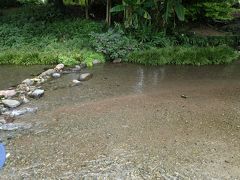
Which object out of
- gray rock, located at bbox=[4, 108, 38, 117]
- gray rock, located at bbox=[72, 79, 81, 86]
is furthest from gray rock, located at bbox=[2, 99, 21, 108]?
gray rock, located at bbox=[72, 79, 81, 86]

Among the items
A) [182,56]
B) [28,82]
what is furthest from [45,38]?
[182,56]

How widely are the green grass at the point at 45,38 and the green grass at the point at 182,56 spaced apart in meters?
1.22

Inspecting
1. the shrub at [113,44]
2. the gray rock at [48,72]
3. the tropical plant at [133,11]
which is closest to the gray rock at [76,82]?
the gray rock at [48,72]

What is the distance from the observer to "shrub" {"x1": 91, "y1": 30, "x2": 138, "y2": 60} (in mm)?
10094

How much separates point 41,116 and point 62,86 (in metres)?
1.81

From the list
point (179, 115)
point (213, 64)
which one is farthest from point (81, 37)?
point (179, 115)

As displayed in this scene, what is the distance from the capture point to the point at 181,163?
4.54m

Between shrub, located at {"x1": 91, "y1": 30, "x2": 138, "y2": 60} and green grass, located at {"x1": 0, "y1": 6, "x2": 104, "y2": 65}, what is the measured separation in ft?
0.82

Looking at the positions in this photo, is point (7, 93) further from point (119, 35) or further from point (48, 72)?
point (119, 35)

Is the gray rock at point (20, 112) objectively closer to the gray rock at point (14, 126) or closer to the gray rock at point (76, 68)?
the gray rock at point (14, 126)

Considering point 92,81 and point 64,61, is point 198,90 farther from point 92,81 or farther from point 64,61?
point 64,61

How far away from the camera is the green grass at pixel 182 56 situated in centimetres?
983

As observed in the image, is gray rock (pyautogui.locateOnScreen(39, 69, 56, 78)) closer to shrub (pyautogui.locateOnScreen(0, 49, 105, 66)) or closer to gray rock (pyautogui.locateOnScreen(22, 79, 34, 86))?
gray rock (pyautogui.locateOnScreen(22, 79, 34, 86))

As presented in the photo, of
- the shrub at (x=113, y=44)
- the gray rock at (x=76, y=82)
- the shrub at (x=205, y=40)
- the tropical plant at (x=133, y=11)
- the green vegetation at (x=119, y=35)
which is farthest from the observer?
the shrub at (x=205, y=40)
